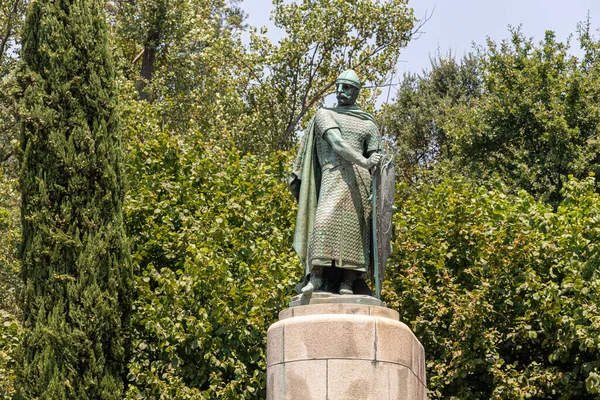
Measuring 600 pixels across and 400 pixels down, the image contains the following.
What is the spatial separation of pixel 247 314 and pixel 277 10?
45.3ft

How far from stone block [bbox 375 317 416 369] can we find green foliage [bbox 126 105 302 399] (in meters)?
6.74

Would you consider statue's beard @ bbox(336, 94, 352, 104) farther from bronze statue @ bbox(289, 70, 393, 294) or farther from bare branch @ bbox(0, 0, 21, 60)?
bare branch @ bbox(0, 0, 21, 60)

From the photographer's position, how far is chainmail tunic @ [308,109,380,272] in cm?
1191

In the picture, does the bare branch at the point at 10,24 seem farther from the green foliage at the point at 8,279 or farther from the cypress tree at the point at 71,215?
the cypress tree at the point at 71,215

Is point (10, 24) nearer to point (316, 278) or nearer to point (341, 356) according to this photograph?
point (316, 278)

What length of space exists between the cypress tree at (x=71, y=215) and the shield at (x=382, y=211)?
7182mm

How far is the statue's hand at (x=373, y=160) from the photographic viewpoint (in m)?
12.1

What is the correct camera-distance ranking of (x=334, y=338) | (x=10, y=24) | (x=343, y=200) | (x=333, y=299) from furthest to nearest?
(x=10, y=24) → (x=343, y=200) → (x=333, y=299) → (x=334, y=338)

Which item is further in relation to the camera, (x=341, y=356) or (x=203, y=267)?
(x=203, y=267)

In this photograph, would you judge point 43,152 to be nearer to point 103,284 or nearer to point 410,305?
point 103,284

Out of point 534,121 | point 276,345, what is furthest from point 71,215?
point 534,121

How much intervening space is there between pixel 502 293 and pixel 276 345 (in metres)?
8.44

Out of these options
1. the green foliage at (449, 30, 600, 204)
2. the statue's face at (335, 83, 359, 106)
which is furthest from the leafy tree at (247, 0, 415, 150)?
the statue's face at (335, 83, 359, 106)

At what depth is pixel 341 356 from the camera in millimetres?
10891
